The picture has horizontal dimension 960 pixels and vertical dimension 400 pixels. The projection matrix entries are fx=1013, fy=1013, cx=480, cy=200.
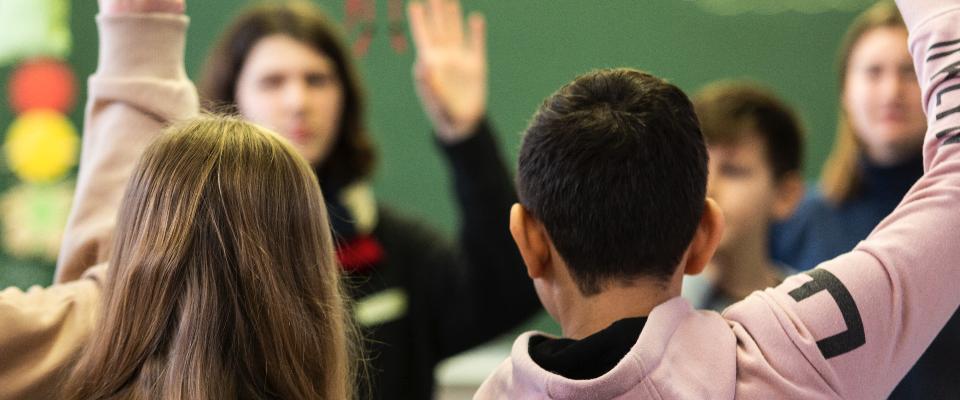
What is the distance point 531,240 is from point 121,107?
0.52 meters

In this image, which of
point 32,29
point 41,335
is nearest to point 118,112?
point 41,335

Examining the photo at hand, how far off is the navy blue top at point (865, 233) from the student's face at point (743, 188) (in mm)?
191

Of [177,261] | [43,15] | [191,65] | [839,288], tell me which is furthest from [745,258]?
[43,15]

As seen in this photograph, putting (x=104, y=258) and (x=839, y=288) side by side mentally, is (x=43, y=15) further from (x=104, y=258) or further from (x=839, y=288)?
(x=839, y=288)

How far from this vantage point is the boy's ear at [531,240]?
905mm

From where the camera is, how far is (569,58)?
2943mm

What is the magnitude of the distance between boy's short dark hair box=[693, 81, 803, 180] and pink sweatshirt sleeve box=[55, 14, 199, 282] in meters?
1.21

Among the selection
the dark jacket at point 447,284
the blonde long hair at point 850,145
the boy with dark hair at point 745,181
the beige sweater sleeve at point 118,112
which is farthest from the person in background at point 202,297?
the blonde long hair at point 850,145

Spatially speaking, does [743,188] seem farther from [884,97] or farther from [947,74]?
[947,74]

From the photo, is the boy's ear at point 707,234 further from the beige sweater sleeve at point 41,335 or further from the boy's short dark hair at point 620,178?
the beige sweater sleeve at point 41,335

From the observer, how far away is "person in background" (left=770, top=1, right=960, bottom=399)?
200 cm

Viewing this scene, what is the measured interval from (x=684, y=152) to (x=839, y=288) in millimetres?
171

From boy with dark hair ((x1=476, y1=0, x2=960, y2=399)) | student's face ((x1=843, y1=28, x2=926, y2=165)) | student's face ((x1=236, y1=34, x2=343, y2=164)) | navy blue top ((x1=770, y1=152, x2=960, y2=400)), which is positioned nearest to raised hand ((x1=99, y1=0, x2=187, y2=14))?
boy with dark hair ((x1=476, y1=0, x2=960, y2=399))

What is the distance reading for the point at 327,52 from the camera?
6.95 ft
